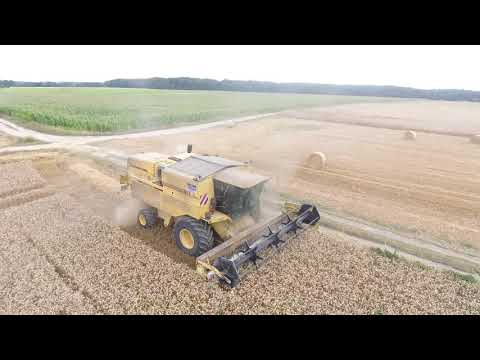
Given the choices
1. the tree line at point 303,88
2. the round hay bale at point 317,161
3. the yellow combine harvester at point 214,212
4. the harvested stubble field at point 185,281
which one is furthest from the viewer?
the tree line at point 303,88

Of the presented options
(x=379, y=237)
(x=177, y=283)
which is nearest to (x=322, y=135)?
(x=379, y=237)

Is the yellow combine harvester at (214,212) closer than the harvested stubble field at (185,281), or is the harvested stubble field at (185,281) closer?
the harvested stubble field at (185,281)

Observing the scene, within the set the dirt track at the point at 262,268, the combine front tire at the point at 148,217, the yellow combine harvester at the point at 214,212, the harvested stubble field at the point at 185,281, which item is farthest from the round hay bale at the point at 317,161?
the combine front tire at the point at 148,217

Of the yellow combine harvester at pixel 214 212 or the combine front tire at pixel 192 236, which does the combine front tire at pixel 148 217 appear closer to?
the yellow combine harvester at pixel 214 212

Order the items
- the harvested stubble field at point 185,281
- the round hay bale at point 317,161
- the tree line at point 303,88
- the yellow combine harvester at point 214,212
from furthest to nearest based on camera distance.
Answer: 1. the tree line at point 303,88
2. the round hay bale at point 317,161
3. the yellow combine harvester at point 214,212
4. the harvested stubble field at point 185,281

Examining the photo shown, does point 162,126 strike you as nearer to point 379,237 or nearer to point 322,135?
point 322,135

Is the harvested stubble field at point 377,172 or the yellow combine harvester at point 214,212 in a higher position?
the yellow combine harvester at point 214,212

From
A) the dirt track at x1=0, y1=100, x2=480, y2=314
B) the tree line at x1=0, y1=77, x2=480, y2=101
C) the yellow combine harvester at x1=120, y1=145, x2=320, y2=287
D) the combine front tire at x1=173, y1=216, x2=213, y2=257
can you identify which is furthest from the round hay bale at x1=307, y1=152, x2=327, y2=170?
the tree line at x1=0, y1=77, x2=480, y2=101
